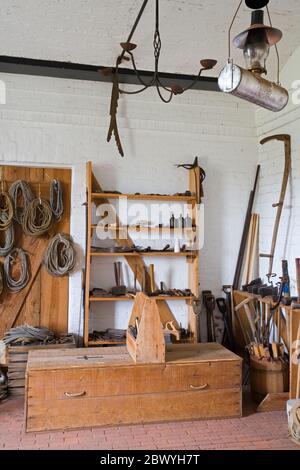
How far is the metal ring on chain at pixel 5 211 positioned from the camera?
14.1ft

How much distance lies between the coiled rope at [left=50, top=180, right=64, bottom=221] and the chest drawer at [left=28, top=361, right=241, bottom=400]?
5.64 ft

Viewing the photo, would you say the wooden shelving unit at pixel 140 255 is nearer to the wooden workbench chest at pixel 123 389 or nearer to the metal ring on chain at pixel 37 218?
the metal ring on chain at pixel 37 218

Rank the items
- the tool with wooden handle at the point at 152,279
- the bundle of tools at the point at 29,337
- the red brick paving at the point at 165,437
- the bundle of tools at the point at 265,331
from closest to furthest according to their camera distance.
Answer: the red brick paving at the point at 165,437 < the bundle of tools at the point at 265,331 < the bundle of tools at the point at 29,337 < the tool with wooden handle at the point at 152,279

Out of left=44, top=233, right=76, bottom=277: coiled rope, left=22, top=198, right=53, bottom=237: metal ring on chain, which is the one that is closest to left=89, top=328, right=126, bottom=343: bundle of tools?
left=44, top=233, right=76, bottom=277: coiled rope

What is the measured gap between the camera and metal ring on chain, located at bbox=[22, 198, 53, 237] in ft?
14.4

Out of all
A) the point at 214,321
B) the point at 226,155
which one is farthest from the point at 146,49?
the point at 214,321

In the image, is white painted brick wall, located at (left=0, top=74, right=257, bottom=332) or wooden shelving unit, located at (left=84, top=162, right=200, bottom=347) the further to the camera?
white painted brick wall, located at (left=0, top=74, right=257, bottom=332)

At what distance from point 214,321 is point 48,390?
2175 mm

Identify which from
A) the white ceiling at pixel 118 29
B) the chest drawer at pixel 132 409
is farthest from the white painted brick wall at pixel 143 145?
the chest drawer at pixel 132 409

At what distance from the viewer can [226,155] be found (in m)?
4.99

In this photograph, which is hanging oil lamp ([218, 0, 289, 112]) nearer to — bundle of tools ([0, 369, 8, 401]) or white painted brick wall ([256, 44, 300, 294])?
white painted brick wall ([256, 44, 300, 294])

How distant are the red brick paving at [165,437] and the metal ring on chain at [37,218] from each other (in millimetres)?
1717
